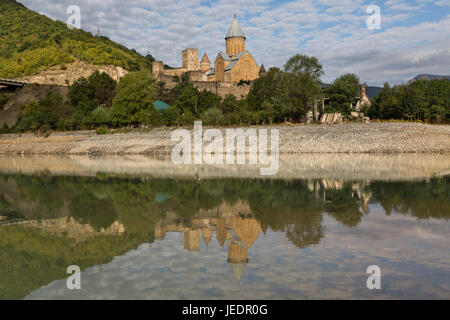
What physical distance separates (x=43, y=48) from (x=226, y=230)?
94384mm

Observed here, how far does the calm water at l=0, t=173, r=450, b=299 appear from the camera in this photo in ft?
17.2

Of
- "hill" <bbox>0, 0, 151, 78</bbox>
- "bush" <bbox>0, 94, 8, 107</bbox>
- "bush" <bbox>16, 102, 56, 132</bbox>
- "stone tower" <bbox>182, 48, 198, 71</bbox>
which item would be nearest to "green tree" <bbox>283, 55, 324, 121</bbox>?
"bush" <bbox>16, 102, 56, 132</bbox>

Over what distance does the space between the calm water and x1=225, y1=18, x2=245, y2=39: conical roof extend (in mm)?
86003

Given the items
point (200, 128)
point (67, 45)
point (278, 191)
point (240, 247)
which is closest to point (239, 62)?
point (67, 45)

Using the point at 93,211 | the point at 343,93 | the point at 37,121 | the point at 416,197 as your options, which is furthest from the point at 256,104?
the point at 93,211

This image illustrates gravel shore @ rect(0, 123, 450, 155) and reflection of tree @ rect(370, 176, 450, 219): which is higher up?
gravel shore @ rect(0, 123, 450, 155)

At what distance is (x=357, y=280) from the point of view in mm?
5324

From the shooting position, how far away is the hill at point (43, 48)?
8288 cm

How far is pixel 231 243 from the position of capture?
7.33 metres

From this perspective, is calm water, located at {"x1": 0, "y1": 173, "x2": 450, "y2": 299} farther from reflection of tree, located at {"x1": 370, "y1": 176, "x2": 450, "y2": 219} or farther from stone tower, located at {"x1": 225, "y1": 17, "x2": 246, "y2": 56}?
stone tower, located at {"x1": 225, "y1": 17, "x2": 246, "y2": 56}
